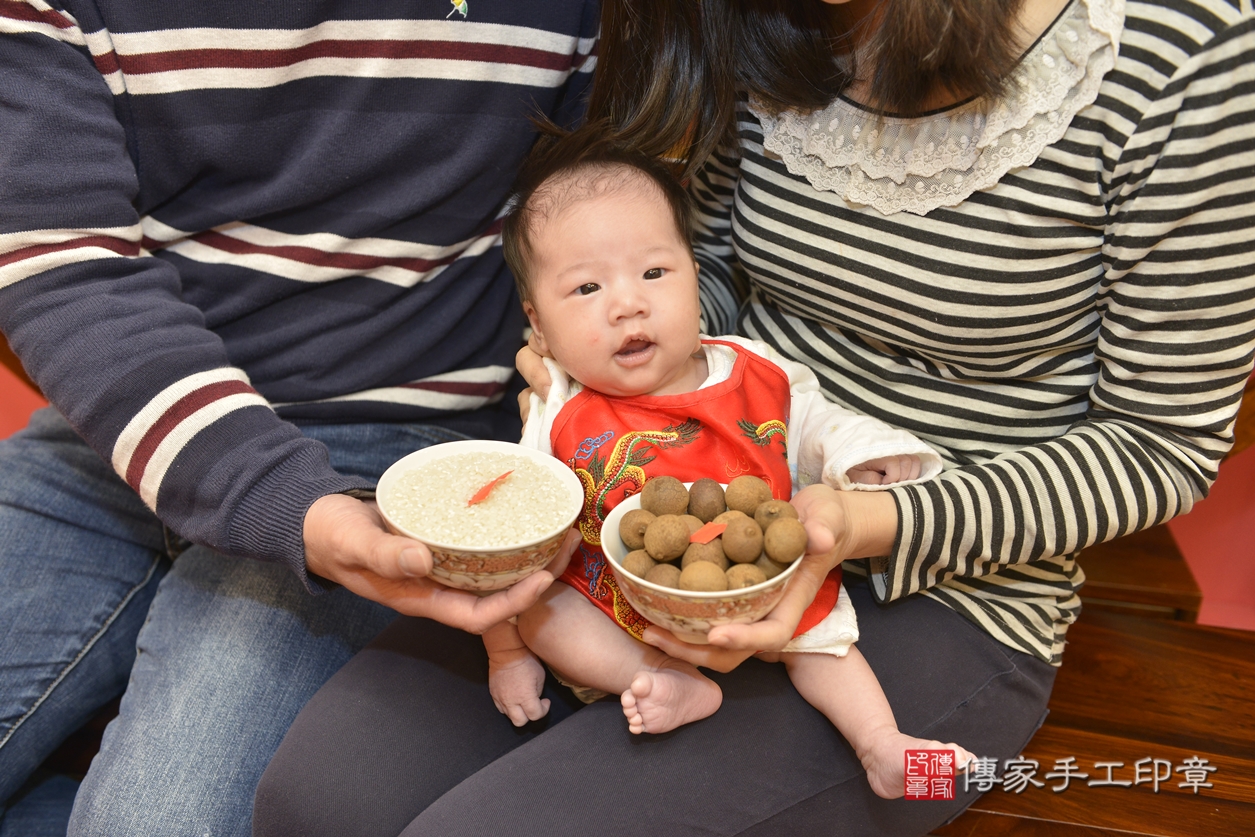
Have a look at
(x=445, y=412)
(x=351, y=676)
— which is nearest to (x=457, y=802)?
(x=351, y=676)

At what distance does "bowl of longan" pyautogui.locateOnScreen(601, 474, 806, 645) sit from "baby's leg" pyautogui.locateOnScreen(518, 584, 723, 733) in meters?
0.12

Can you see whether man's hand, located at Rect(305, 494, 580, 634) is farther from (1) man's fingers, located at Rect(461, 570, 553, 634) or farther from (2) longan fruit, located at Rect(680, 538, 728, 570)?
(2) longan fruit, located at Rect(680, 538, 728, 570)

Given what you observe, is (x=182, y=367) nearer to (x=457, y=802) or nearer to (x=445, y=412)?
(x=445, y=412)

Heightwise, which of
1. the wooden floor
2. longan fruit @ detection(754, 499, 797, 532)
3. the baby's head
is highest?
the baby's head

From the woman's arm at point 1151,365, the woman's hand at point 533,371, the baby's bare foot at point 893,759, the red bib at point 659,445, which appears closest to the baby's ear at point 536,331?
the woman's hand at point 533,371

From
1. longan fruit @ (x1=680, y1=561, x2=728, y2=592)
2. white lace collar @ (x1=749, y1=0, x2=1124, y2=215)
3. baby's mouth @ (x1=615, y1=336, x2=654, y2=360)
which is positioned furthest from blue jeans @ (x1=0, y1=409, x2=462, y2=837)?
white lace collar @ (x1=749, y1=0, x2=1124, y2=215)

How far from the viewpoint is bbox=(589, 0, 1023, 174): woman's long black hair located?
1103mm

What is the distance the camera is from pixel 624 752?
112 centimetres

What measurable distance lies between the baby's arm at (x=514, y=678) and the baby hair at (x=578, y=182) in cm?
51

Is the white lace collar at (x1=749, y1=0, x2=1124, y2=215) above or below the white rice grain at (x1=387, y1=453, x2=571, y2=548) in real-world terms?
above

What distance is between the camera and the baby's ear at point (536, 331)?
1.35 meters

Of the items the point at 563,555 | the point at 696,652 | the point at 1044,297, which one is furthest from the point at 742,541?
the point at 1044,297

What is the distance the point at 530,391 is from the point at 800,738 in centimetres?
64

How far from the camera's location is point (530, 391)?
4.58ft
